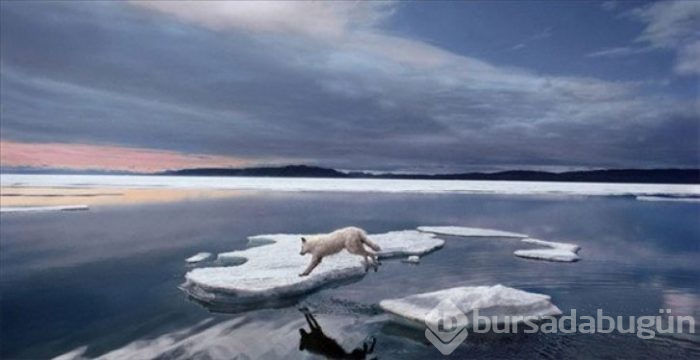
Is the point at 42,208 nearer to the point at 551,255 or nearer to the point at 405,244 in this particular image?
the point at 405,244

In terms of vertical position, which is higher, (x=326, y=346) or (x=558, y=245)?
(x=558, y=245)

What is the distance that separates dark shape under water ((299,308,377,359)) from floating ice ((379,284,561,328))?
0.81 m

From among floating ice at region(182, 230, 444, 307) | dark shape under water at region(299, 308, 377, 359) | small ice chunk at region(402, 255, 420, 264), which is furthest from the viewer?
small ice chunk at region(402, 255, 420, 264)

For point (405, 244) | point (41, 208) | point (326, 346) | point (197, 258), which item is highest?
point (405, 244)

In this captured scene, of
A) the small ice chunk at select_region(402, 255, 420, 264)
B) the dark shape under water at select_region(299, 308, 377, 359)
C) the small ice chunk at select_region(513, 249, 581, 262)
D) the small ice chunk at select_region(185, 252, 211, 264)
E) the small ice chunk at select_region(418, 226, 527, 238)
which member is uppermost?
the small ice chunk at select_region(418, 226, 527, 238)

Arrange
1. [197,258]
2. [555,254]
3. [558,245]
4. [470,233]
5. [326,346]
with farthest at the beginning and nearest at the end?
[470,233], [558,245], [555,254], [197,258], [326,346]

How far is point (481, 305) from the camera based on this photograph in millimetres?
5828

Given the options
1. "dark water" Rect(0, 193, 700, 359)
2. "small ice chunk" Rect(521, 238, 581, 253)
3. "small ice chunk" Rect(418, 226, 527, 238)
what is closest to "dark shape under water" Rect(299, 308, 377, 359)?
"dark water" Rect(0, 193, 700, 359)

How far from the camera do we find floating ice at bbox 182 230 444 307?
22.4 ft

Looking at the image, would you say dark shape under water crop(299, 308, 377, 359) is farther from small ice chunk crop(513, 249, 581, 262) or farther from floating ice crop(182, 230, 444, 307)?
small ice chunk crop(513, 249, 581, 262)

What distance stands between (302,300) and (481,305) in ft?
8.52

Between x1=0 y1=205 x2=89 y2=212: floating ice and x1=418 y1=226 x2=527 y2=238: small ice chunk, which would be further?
x1=0 y1=205 x2=89 y2=212: floating ice

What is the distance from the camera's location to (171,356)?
4922 millimetres

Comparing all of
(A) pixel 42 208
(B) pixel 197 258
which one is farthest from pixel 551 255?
(A) pixel 42 208
